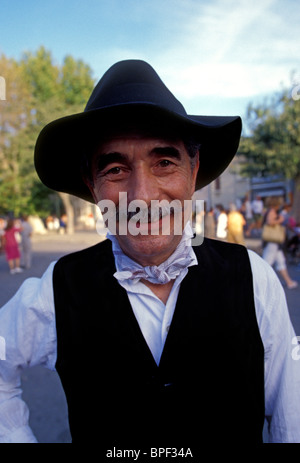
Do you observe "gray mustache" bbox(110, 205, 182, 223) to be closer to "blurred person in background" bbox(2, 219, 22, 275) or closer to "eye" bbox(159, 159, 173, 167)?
"eye" bbox(159, 159, 173, 167)

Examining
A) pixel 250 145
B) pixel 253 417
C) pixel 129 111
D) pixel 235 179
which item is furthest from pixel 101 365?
pixel 235 179

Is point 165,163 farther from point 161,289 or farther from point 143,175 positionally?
point 161,289

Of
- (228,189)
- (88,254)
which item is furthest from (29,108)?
(88,254)

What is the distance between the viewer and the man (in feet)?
3.67

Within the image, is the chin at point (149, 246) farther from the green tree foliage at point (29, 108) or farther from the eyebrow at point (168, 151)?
the green tree foliage at point (29, 108)

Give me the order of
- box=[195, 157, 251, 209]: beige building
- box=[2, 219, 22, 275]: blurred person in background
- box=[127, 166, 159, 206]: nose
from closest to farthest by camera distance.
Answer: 1. box=[127, 166, 159, 206]: nose
2. box=[2, 219, 22, 275]: blurred person in background
3. box=[195, 157, 251, 209]: beige building

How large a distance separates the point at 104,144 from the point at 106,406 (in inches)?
35.0

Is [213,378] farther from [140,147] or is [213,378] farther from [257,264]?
[140,147]

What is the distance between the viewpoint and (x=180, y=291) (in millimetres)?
1224

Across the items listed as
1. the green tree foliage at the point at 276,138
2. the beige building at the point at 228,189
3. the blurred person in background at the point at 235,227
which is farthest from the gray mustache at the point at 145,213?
the beige building at the point at 228,189

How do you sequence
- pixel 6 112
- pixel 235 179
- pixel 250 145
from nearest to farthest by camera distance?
pixel 250 145
pixel 6 112
pixel 235 179

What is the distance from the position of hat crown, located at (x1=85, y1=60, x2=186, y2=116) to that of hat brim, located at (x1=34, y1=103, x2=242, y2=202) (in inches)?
1.4

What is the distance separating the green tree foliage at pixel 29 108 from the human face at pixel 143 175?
747 inches

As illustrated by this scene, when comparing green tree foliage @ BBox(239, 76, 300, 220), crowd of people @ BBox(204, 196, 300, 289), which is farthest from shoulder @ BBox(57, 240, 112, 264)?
green tree foliage @ BBox(239, 76, 300, 220)
